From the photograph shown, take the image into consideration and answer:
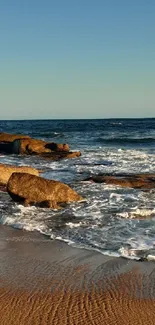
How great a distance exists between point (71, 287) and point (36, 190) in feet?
18.0

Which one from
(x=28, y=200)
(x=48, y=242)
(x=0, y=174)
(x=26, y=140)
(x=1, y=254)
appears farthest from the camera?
(x=26, y=140)

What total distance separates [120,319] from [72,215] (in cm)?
498

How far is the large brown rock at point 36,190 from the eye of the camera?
1023 centimetres

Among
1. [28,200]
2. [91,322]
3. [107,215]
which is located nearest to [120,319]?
[91,322]

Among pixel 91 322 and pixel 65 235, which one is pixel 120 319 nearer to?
pixel 91 322

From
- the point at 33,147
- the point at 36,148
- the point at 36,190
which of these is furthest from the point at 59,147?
the point at 36,190

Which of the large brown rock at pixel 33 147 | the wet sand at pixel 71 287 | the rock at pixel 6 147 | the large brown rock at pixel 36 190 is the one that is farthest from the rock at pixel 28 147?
the wet sand at pixel 71 287

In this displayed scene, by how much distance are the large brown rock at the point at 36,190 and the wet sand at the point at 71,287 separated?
11.7ft

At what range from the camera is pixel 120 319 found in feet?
13.4

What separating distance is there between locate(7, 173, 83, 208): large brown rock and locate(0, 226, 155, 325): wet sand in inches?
140

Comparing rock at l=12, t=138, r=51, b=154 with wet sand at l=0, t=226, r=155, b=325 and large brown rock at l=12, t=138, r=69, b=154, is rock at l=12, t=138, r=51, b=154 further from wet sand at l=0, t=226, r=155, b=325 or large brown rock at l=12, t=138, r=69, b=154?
wet sand at l=0, t=226, r=155, b=325

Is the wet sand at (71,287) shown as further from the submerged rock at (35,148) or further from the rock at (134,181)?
the submerged rock at (35,148)

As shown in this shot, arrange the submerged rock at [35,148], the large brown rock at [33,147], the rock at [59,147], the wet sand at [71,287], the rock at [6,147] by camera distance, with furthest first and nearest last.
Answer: the rock at [6,147] → the rock at [59,147] → the large brown rock at [33,147] → the submerged rock at [35,148] → the wet sand at [71,287]

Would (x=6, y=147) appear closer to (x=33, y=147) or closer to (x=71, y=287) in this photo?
(x=33, y=147)
